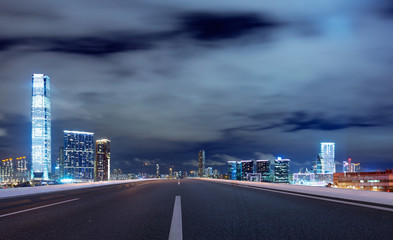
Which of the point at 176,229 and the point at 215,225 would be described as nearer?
the point at 176,229

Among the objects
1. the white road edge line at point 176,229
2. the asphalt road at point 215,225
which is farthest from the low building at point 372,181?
the white road edge line at point 176,229

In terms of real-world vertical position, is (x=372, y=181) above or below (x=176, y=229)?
below

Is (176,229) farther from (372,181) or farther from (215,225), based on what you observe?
(372,181)

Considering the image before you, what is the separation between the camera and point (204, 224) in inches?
266

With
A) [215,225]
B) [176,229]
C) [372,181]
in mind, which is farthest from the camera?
[372,181]

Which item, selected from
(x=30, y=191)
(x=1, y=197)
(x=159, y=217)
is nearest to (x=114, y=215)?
(x=159, y=217)

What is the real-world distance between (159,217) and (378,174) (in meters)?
158

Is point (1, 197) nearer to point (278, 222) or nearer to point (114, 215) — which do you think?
point (114, 215)

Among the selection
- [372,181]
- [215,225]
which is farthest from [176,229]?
[372,181]

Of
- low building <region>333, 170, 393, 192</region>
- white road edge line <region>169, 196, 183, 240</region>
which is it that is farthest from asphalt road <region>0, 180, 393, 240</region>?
low building <region>333, 170, 393, 192</region>

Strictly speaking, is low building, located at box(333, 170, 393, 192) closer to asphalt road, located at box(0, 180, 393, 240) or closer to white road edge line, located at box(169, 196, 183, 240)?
asphalt road, located at box(0, 180, 393, 240)

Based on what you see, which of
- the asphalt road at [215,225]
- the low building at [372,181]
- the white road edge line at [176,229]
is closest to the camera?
the white road edge line at [176,229]

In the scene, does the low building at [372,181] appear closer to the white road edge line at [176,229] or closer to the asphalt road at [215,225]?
the asphalt road at [215,225]

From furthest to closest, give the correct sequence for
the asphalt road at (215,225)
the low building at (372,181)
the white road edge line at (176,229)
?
1. the low building at (372,181)
2. the asphalt road at (215,225)
3. the white road edge line at (176,229)
